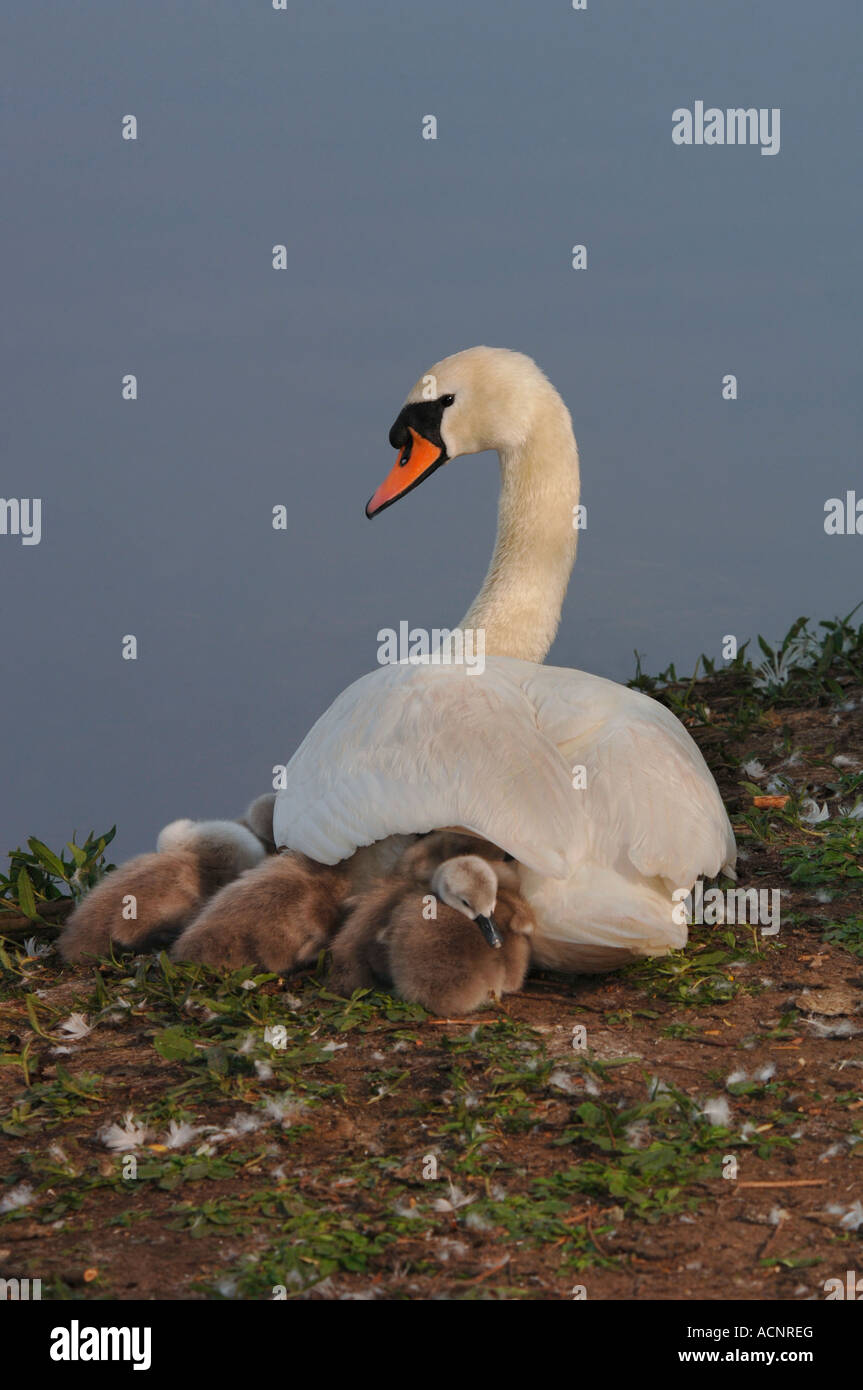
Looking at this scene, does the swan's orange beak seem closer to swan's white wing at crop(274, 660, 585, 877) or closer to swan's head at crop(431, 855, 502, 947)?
swan's white wing at crop(274, 660, 585, 877)

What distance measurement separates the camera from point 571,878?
16.3 feet

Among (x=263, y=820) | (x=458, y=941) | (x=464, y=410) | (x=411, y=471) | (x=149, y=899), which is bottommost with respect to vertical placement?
(x=458, y=941)

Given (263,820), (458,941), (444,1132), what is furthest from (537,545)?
(444,1132)

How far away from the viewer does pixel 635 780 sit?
5152 mm

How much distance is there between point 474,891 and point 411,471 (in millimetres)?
3122

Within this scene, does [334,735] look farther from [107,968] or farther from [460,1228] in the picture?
[460,1228]

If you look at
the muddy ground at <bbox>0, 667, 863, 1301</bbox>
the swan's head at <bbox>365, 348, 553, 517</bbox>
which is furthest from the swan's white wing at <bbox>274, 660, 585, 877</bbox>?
the swan's head at <bbox>365, 348, 553, 517</bbox>

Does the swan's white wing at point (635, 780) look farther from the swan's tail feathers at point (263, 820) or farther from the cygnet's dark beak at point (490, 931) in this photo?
the swan's tail feathers at point (263, 820)

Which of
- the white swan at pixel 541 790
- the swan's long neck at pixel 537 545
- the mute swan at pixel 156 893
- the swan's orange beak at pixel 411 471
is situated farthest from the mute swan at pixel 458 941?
the swan's orange beak at pixel 411 471

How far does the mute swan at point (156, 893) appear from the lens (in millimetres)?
6039

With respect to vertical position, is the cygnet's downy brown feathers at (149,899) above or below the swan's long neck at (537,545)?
below

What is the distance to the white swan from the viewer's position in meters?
4.93

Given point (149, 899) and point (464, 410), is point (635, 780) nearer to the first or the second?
point (149, 899)

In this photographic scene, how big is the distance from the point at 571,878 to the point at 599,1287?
5.67 feet
